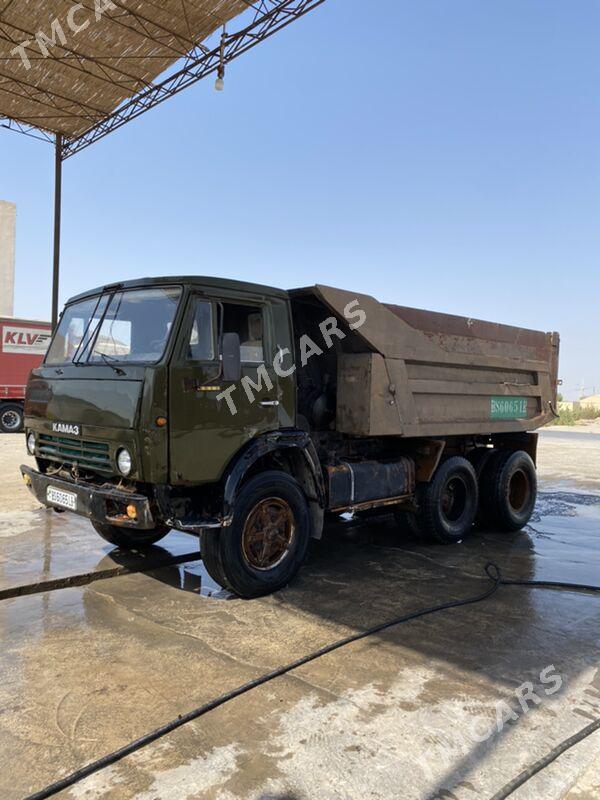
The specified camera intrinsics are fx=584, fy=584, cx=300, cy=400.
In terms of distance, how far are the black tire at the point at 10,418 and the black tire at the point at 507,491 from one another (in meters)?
15.9

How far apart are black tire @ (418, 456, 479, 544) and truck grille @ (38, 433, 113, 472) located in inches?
137

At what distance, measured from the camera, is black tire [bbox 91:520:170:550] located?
18.4 feet

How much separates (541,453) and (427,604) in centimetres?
1375

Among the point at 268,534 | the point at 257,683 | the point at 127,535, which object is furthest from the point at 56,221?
the point at 257,683

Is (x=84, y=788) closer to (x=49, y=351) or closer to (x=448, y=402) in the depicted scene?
(x=49, y=351)

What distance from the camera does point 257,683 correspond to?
10.4 ft

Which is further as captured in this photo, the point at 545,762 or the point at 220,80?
the point at 220,80

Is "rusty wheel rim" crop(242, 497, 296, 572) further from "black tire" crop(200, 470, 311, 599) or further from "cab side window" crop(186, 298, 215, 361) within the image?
"cab side window" crop(186, 298, 215, 361)

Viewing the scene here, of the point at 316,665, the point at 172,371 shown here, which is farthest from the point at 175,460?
the point at 316,665

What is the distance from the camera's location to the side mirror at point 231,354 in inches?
164

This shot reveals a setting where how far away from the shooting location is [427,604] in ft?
14.9

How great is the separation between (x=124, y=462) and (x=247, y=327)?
1.46m

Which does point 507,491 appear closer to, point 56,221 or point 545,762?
point 545,762

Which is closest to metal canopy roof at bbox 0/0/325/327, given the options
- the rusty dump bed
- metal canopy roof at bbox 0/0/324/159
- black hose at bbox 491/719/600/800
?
metal canopy roof at bbox 0/0/324/159
